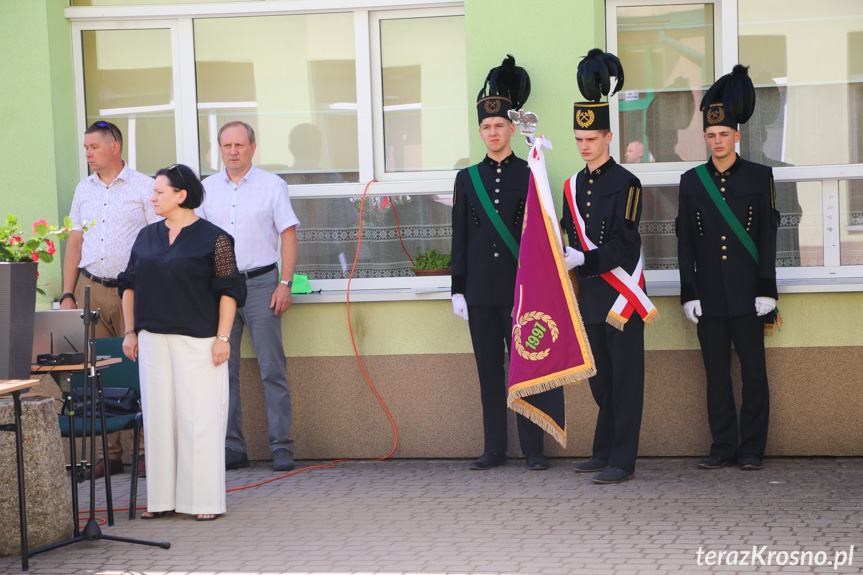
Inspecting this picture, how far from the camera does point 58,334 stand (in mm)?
4684

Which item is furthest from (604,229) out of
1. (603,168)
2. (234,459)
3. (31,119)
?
(31,119)

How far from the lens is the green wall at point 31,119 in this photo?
643 centimetres

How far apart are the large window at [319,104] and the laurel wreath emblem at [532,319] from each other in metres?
1.14

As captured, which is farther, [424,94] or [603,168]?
[424,94]

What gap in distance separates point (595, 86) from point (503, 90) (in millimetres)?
610

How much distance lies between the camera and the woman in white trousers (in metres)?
4.85

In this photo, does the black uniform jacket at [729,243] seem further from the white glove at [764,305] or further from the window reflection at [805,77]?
the window reflection at [805,77]

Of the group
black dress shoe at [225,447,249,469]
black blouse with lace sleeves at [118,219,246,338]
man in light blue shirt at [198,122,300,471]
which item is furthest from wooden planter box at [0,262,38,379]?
black dress shoe at [225,447,249,469]

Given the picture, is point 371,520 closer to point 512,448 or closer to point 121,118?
→ point 512,448

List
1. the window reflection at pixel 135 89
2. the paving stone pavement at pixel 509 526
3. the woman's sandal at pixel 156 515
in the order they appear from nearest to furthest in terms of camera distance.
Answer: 1. the paving stone pavement at pixel 509 526
2. the woman's sandal at pixel 156 515
3. the window reflection at pixel 135 89

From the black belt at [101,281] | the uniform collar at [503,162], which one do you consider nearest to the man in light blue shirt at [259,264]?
the black belt at [101,281]

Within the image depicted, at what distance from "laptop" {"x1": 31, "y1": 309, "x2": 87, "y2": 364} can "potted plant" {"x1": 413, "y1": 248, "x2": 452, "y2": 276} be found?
2.32m

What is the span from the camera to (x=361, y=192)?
21.5 feet

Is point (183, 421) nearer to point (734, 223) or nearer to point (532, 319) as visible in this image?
point (532, 319)
